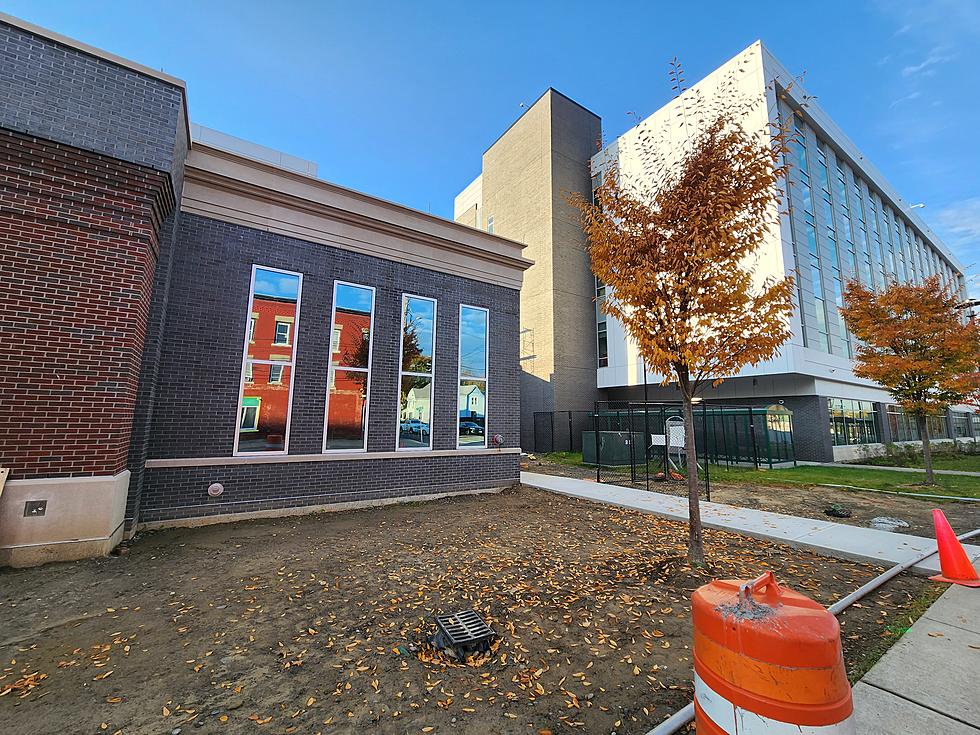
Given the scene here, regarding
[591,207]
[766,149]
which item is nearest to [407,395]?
[591,207]

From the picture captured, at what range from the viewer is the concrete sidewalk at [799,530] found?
6133 millimetres

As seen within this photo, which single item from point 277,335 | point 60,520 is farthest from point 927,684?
point 277,335

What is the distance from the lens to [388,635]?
155 inches

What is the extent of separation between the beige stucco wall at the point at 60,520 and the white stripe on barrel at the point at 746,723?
7424 mm

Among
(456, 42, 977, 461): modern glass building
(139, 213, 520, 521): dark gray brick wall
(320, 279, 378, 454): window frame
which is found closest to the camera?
(139, 213, 520, 521): dark gray brick wall

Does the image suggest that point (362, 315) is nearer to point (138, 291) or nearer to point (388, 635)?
point (138, 291)

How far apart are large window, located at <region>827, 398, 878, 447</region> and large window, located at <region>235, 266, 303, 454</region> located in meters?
26.7

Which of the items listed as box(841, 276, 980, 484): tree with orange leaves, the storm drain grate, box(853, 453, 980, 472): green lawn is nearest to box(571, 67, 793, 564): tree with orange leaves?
the storm drain grate

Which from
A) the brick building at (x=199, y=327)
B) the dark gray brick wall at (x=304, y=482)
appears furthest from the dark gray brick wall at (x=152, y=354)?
the dark gray brick wall at (x=304, y=482)

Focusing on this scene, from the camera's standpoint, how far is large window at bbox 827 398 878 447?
23.2 meters

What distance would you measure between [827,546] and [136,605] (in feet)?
30.0

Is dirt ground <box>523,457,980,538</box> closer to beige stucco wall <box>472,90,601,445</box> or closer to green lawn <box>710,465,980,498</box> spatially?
green lawn <box>710,465,980,498</box>

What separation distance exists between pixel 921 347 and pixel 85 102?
2234 cm

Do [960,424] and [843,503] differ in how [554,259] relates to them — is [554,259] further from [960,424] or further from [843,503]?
[960,424]
